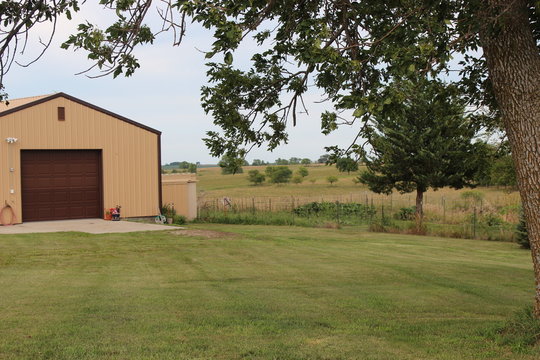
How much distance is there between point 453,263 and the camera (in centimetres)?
1399

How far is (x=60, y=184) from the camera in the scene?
2331cm

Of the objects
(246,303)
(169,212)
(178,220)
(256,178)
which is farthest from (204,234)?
(256,178)

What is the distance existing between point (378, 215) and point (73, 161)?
1632cm

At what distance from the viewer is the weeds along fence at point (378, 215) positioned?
24.3m

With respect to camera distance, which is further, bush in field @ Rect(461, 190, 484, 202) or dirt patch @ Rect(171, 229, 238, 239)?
bush in field @ Rect(461, 190, 484, 202)

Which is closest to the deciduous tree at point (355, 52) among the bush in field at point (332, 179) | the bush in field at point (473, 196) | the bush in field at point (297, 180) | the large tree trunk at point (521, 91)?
the large tree trunk at point (521, 91)

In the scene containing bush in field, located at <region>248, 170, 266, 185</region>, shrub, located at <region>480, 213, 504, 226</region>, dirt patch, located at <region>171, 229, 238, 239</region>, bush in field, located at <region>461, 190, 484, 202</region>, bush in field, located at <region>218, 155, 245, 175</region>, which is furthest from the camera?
bush in field, located at <region>248, 170, 266, 185</region>

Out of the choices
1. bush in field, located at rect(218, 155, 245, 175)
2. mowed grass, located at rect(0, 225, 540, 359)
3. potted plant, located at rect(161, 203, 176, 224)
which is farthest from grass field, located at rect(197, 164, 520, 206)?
bush in field, located at rect(218, 155, 245, 175)

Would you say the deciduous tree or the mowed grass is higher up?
the deciduous tree

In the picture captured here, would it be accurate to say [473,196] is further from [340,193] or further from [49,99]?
[49,99]

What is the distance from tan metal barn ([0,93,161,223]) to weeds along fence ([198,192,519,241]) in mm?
4412

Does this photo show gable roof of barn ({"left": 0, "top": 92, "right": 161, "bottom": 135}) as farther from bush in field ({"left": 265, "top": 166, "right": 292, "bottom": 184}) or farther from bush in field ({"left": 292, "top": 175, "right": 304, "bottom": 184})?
bush in field ({"left": 265, "top": 166, "right": 292, "bottom": 184})

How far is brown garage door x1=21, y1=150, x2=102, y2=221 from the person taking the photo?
22.6 m

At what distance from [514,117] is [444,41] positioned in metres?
1.17
